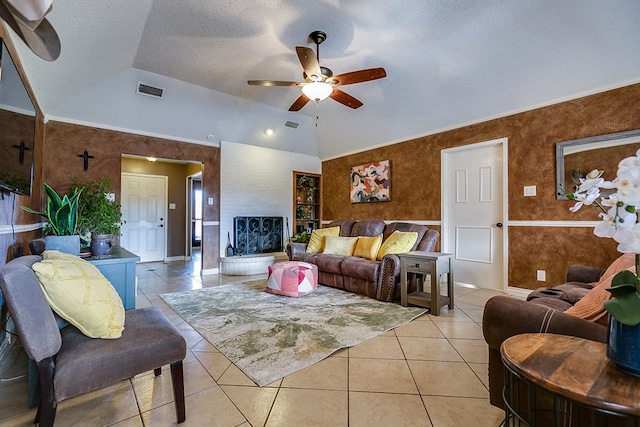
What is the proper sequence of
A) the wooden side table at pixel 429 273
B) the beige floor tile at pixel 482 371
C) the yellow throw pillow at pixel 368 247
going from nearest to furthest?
the beige floor tile at pixel 482 371 < the wooden side table at pixel 429 273 < the yellow throw pillow at pixel 368 247

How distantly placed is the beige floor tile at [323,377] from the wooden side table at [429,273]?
1.37 metres

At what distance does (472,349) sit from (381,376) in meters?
0.85

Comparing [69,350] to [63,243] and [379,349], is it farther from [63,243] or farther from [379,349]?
[379,349]

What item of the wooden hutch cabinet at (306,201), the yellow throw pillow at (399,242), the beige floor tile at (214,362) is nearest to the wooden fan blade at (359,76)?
the yellow throw pillow at (399,242)

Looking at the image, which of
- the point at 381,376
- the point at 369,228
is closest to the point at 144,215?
the point at 369,228

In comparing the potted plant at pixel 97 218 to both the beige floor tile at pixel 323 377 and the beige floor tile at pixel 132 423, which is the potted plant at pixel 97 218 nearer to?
the beige floor tile at pixel 132 423

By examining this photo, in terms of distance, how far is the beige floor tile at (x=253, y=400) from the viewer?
4.83 feet

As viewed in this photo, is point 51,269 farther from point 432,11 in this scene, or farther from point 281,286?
point 432,11

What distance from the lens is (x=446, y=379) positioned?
1.80m

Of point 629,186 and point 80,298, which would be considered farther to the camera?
point 80,298

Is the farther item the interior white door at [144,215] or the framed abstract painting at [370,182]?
the interior white door at [144,215]

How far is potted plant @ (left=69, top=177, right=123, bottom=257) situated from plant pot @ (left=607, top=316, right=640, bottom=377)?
9.38 feet

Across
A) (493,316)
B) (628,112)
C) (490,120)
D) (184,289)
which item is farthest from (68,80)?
(628,112)

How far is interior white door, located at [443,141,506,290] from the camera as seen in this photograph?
396cm
